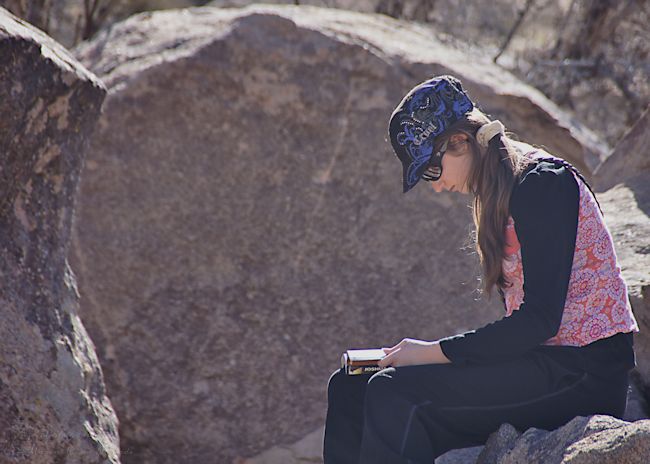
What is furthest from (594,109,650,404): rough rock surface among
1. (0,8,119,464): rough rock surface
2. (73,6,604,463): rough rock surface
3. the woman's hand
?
(0,8,119,464): rough rock surface

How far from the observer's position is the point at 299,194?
3.99 m

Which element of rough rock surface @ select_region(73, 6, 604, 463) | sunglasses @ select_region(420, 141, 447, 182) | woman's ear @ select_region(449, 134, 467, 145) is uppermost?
woman's ear @ select_region(449, 134, 467, 145)

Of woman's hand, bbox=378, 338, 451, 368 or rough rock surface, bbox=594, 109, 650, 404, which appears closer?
woman's hand, bbox=378, 338, 451, 368

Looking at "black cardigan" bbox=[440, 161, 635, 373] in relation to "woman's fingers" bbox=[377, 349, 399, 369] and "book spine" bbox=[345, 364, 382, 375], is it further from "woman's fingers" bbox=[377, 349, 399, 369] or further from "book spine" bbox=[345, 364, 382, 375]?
"book spine" bbox=[345, 364, 382, 375]

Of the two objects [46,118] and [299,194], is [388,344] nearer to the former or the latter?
[299,194]

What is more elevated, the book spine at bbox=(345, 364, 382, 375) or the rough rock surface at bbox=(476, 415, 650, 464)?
the rough rock surface at bbox=(476, 415, 650, 464)

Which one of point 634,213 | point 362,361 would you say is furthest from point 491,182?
point 634,213

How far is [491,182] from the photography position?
7.08ft

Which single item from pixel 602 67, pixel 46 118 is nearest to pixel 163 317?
pixel 46 118

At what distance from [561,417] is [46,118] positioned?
5.24 ft

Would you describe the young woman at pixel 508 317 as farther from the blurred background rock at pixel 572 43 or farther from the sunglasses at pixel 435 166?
the blurred background rock at pixel 572 43

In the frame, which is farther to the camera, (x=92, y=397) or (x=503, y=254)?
(x=92, y=397)

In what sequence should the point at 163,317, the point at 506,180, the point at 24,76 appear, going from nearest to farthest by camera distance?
the point at 506,180, the point at 24,76, the point at 163,317

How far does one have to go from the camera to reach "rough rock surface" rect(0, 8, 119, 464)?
2.47 m
